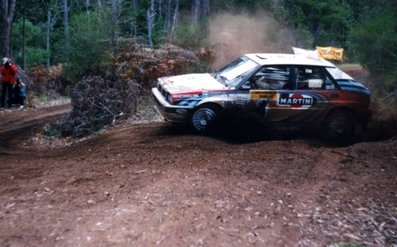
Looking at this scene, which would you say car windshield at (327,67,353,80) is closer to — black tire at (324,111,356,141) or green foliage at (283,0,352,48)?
black tire at (324,111,356,141)

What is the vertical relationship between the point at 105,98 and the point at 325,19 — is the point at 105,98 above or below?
below

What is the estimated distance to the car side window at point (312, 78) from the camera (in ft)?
33.0

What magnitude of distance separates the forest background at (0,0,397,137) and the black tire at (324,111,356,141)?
2.00 meters

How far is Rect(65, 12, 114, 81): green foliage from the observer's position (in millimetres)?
14773

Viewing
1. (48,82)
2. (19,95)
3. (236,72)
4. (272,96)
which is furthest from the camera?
(48,82)

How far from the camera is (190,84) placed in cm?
997

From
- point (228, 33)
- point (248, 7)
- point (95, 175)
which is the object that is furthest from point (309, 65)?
point (248, 7)

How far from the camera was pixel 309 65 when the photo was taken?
10.1 meters

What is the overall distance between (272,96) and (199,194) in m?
4.03

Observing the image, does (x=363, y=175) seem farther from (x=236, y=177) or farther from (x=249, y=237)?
(x=249, y=237)

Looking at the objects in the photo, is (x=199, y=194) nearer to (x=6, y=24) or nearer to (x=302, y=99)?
(x=302, y=99)

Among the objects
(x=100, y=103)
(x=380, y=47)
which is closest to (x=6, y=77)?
(x=100, y=103)

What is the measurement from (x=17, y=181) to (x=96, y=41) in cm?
837

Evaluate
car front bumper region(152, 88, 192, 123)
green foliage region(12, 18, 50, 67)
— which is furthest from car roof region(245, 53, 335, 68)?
green foliage region(12, 18, 50, 67)
